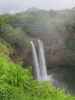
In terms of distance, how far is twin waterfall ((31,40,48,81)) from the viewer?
12.8m

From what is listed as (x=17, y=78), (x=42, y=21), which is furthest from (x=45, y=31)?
(x=17, y=78)

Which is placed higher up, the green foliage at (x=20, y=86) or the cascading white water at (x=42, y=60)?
the cascading white water at (x=42, y=60)

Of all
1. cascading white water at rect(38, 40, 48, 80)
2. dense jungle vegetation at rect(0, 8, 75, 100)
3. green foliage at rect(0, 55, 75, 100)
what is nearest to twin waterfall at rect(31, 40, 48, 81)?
cascading white water at rect(38, 40, 48, 80)

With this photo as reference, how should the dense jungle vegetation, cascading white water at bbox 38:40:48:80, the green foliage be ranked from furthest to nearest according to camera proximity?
cascading white water at bbox 38:40:48:80
the dense jungle vegetation
the green foliage

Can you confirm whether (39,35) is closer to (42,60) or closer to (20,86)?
(42,60)

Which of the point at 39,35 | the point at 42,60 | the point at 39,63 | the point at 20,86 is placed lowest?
the point at 20,86

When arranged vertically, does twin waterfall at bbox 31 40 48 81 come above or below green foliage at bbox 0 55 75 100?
above

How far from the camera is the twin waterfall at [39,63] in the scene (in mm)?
12769

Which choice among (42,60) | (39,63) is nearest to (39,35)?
(42,60)

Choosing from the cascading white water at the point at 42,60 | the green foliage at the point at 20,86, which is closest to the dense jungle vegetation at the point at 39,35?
the cascading white water at the point at 42,60

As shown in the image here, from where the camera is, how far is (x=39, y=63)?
1329 centimetres

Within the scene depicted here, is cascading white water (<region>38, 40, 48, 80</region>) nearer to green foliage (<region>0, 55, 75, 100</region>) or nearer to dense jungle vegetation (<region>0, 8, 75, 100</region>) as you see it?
dense jungle vegetation (<region>0, 8, 75, 100</region>)

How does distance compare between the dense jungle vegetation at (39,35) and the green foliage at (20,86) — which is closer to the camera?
the green foliage at (20,86)

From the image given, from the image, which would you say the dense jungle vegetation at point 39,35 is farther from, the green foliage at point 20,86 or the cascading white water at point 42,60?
the green foliage at point 20,86
